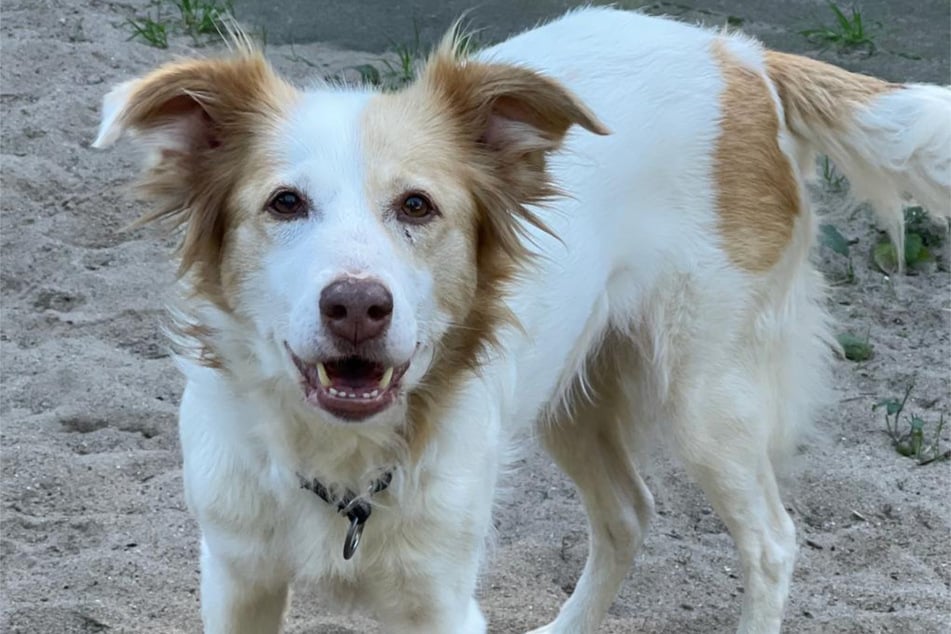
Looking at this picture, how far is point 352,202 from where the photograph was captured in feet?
10.1

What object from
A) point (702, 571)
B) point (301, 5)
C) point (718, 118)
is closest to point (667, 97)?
point (718, 118)

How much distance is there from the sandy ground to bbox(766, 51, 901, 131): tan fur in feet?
4.43

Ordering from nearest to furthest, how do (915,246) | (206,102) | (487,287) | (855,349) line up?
(206,102)
(487,287)
(855,349)
(915,246)

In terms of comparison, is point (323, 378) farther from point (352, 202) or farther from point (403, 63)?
point (403, 63)

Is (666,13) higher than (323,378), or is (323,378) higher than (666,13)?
(323,378)

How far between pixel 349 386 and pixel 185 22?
544 centimetres

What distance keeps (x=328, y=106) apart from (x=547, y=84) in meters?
0.49

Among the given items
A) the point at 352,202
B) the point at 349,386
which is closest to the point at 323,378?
the point at 349,386

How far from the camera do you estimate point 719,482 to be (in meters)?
4.30

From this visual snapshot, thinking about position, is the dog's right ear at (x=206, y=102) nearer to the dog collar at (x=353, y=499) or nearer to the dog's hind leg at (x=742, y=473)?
the dog collar at (x=353, y=499)

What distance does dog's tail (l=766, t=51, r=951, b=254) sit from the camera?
4.25 metres

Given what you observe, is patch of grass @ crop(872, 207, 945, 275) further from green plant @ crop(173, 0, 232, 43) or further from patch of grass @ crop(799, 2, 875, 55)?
green plant @ crop(173, 0, 232, 43)

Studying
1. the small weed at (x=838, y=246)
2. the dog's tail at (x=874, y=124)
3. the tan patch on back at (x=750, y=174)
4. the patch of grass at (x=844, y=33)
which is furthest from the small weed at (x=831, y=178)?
the tan patch on back at (x=750, y=174)

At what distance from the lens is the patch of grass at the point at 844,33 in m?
7.39
